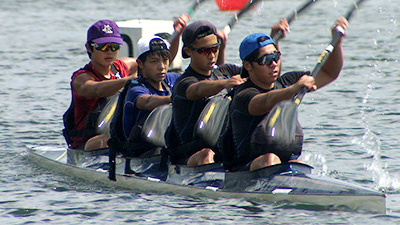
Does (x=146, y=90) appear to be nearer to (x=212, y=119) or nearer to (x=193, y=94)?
(x=193, y=94)

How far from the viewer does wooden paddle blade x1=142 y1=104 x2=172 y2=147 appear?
786 cm

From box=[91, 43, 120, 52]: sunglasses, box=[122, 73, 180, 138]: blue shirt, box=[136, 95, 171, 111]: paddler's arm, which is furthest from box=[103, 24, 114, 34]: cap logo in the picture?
box=[136, 95, 171, 111]: paddler's arm

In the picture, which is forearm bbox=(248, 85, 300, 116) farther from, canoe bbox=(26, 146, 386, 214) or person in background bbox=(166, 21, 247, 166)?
person in background bbox=(166, 21, 247, 166)

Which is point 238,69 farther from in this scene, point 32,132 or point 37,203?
point 32,132

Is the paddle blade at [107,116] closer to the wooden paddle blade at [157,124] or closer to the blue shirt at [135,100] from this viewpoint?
the blue shirt at [135,100]

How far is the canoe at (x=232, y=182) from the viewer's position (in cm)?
676

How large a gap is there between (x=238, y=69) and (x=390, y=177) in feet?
6.81

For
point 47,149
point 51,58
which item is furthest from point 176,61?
point 47,149

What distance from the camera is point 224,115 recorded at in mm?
7484

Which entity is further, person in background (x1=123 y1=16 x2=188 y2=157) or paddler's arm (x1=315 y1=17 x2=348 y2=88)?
person in background (x1=123 y1=16 x2=188 y2=157)

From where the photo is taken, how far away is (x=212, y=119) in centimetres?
743

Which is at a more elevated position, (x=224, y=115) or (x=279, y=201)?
(x=224, y=115)

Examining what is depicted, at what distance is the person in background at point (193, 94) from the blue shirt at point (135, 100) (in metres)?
0.44

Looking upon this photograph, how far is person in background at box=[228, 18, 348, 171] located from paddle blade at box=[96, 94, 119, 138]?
1867 mm
